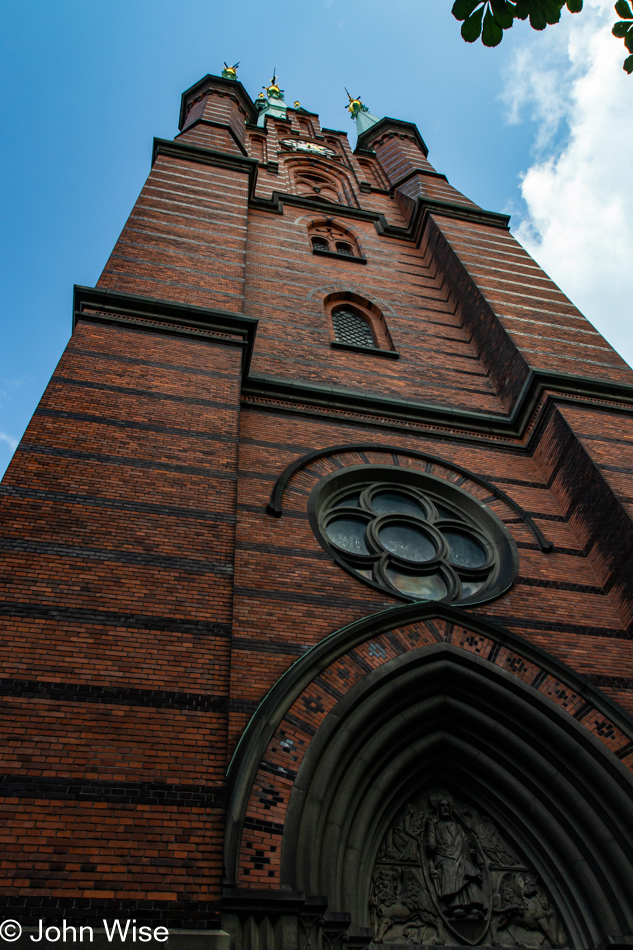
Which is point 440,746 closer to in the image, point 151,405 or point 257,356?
point 151,405

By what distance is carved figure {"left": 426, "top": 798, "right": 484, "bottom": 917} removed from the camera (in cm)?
469

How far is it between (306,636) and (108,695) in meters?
1.82

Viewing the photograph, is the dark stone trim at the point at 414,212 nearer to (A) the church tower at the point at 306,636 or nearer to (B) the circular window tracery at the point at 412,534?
(A) the church tower at the point at 306,636

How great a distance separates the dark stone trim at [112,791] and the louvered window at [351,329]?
8215mm

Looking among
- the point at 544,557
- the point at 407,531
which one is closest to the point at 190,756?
the point at 407,531

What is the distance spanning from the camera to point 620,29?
3168 mm

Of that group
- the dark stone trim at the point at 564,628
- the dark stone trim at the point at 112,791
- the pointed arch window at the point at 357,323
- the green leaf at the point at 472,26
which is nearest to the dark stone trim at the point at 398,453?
the dark stone trim at the point at 564,628

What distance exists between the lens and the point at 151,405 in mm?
6527

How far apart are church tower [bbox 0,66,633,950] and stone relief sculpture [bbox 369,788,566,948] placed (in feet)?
0.06

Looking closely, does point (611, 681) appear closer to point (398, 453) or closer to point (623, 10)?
point (398, 453)

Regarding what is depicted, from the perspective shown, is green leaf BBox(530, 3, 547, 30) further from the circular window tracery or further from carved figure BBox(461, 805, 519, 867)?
carved figure BBox(461, 805, 519, 867)

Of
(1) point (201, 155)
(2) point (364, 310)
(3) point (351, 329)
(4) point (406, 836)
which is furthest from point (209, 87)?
(4) point (406, 836)

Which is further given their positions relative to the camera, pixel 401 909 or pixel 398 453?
pixel 398 453

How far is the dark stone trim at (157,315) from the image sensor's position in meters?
7.78
